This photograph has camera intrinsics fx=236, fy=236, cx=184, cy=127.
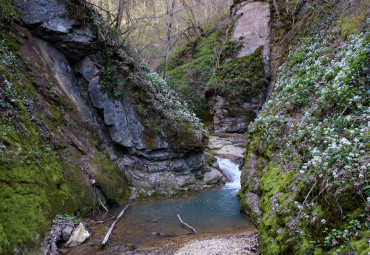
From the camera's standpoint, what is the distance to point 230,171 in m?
15.2

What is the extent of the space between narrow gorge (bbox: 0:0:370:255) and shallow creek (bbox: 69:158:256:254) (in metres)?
0.06

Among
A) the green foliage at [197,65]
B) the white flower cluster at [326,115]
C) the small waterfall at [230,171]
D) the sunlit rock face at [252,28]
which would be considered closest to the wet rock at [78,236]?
the white flower cluster at [326,115]

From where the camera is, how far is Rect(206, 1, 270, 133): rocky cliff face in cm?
2139

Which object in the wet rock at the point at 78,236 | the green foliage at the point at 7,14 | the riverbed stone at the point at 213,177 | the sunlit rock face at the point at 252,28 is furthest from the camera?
the sunlit rock face at the point at 252,28

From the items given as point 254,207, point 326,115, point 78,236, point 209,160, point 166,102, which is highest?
point 166,102

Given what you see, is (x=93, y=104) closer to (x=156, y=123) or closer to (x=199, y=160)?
(x=156, y=123)

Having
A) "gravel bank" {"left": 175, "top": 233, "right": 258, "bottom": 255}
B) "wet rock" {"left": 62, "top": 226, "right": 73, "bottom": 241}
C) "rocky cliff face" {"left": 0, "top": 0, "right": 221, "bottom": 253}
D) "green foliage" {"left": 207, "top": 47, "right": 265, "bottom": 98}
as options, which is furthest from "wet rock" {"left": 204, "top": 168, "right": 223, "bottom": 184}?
"green foliage" {"left": 207, "top": 47, "right": 265, "bottom": 98}

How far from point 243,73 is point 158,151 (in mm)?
13438

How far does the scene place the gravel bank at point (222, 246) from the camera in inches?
232

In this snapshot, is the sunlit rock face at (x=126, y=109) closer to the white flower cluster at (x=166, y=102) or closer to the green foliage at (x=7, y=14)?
the white flower cluster at (x=166, y=102)

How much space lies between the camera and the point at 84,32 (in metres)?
11.1

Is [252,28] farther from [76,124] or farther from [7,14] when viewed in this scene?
[7,14]

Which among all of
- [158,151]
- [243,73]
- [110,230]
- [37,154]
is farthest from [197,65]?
[110,230]

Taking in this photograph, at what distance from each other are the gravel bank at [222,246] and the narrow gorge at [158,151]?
0.05 metres
